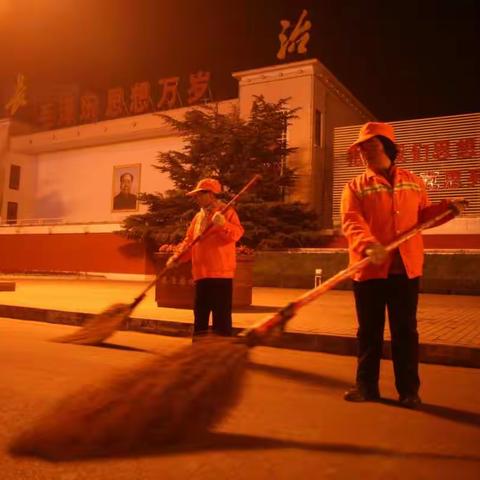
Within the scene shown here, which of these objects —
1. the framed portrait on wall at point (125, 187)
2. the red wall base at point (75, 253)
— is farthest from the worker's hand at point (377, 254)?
the framed portrait on wall at point (125, 187)

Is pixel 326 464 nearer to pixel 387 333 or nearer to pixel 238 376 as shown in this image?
pixel 238 376

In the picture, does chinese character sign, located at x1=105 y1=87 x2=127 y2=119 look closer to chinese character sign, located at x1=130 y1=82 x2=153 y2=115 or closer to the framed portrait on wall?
chinese character sign, located at x1=130 y1=82 x2=153 y2=115

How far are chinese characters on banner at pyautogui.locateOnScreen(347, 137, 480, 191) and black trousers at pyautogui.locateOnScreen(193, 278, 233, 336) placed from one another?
13647mm

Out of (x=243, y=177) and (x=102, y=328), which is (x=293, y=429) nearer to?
(x=102, y=328)

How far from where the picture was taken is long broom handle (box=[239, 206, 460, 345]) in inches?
128

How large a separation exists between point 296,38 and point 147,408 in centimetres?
2255

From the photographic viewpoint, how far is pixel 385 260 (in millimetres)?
3652

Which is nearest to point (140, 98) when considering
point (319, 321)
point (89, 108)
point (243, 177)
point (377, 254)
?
point (89, 108)

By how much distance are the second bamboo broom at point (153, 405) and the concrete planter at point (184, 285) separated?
18.9ft

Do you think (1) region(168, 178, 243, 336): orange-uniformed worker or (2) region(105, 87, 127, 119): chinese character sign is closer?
(1) region(168, 178, 243, 336): orange-uniformed worker

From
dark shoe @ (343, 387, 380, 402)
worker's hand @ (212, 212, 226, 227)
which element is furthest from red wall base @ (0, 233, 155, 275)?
dark shoe @ (343, 387, 380, 402)

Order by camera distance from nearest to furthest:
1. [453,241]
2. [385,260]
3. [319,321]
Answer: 1. [385,260]
2. [319,321]
3. [453,241]

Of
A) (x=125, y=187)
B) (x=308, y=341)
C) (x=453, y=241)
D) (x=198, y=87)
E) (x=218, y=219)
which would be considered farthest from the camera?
(x=125, y=187)

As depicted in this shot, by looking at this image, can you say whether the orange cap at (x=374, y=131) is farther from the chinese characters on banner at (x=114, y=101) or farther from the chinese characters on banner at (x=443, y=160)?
the chinese characters on banner at (x=114, y=101)
